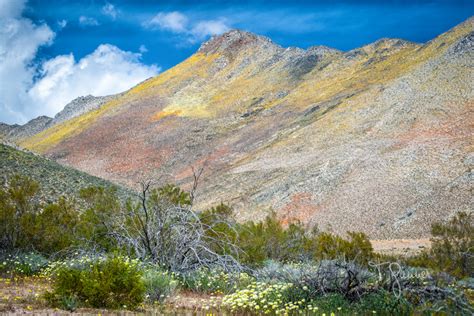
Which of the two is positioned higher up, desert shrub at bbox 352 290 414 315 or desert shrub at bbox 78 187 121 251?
desert shrub at bbox 78 187 121 251

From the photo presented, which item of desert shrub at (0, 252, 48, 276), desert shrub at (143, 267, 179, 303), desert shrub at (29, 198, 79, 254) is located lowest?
desert shrub at (143, 267, 179, 303)

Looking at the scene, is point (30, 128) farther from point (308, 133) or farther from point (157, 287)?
point (157, 287)

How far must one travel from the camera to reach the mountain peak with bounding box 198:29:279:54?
101 metres

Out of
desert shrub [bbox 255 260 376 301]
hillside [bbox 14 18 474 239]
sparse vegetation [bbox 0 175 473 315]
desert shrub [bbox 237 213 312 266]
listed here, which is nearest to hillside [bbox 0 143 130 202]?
hillside [bbox 14 18 474 239]

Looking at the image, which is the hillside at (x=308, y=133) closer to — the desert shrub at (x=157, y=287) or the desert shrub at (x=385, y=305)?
the desert shrub at (x=157, y=287)

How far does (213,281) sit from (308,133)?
139 feet

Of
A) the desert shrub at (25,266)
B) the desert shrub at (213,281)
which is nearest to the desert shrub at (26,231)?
the desert shrub at (25,266)

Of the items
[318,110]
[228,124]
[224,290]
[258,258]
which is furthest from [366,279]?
[228,124]

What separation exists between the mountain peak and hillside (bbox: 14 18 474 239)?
47 cm

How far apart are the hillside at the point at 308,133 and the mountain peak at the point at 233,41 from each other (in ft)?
1.54

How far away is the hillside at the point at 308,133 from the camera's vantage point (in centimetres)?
3152

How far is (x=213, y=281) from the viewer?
916 centimetres

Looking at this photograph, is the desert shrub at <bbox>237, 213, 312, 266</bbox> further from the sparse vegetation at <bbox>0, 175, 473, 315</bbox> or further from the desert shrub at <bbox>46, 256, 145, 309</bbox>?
the desert shrub at <bbox>46, 256, 145, 309</bbox>

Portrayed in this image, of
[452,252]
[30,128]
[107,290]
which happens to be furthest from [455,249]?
[30,128]
